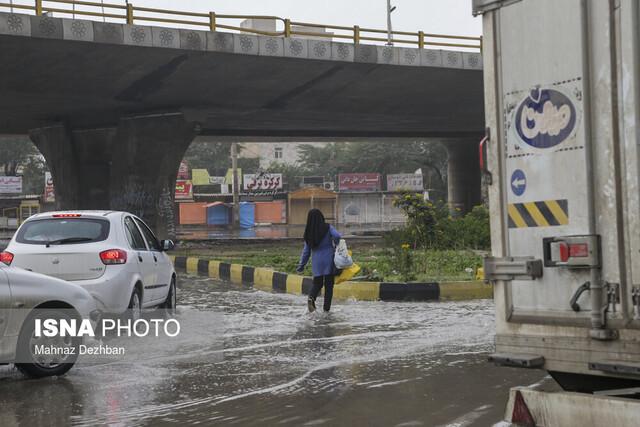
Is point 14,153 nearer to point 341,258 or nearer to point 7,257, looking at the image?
point 341,258

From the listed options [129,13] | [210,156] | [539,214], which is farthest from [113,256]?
[210,156]

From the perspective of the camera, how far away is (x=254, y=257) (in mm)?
23594

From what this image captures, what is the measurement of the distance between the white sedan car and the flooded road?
844 millimetres

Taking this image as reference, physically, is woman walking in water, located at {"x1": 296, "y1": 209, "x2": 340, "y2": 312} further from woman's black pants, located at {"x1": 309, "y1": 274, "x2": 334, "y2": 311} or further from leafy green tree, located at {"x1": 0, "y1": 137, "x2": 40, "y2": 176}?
leafy green tree, located at {"x1": 0, "y1": 137, "x2": 40, "y2": 176}

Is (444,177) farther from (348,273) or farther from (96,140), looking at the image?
(348,273)

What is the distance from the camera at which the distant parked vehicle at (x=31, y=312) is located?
7.27 m

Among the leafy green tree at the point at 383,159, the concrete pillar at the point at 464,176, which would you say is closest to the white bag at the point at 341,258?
the concrete pillar at the point at 464,176

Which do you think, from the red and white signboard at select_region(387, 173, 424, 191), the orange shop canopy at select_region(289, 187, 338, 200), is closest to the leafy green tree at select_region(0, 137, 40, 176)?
the orange shop canopy at select_region(289, 187, 338, 200)

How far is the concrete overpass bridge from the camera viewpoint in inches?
999

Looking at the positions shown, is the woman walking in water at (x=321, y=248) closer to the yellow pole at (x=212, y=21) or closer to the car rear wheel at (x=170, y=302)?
the car rear wheel at (x=170, y=302)

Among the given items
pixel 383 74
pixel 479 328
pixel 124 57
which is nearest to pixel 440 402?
pixel 479 328

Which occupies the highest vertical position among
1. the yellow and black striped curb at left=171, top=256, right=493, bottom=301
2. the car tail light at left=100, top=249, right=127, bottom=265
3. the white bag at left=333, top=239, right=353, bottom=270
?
the car tail light at left=100, top=249, right=127, bottom=265

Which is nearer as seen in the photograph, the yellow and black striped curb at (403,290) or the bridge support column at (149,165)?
the yellow and black striped curb at (403,290)

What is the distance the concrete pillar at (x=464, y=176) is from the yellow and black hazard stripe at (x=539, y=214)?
40.4 m
